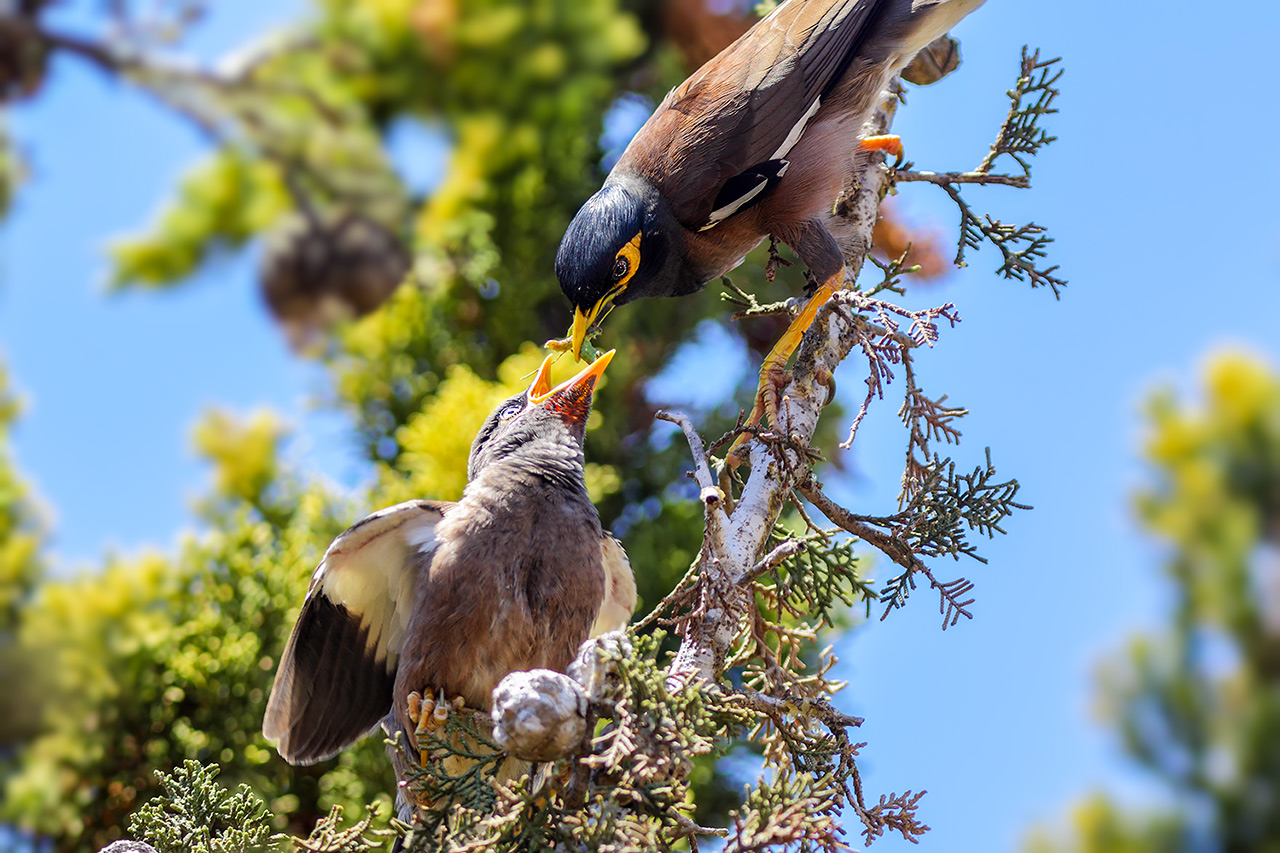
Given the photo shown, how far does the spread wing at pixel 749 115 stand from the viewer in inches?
93.0

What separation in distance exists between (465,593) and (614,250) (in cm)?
79

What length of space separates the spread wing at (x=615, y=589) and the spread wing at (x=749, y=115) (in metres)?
0.79

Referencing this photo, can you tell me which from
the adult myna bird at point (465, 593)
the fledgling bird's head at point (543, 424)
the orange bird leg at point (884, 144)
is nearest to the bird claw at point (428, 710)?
the adult myna bird at point (465, 593)

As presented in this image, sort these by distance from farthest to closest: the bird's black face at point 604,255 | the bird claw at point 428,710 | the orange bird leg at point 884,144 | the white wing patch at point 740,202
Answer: the orange bird leg at point 884,144 < the white wing patch at point 740,202 < the bird's black face at point 604,255 < the bird claw at point 428,710

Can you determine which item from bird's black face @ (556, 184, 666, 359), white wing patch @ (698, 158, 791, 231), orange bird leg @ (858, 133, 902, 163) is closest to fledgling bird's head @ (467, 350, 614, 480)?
bird's black face @ (556, 184, 666, 359)

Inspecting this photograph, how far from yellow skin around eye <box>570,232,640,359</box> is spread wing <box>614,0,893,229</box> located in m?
0.17

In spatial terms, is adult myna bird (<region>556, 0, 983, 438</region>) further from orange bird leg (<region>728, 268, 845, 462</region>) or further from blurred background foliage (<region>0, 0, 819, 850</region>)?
blurred background foliage (<region>0, 0, 819, 850</region>)

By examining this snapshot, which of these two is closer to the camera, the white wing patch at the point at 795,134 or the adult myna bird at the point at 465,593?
the adult myna bird at the point at 465,593

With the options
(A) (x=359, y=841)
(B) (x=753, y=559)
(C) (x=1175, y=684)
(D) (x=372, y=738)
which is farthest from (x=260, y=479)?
(C) (x=1175, y=684)

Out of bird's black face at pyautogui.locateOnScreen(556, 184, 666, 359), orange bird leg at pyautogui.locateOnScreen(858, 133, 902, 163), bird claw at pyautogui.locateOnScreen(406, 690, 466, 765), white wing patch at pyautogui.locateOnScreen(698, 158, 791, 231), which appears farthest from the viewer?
orange bird leg at pyautogui.locateOnScreen(858, 133, 902, 163)

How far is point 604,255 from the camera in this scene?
2.23 m

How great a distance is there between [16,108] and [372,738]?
224cm

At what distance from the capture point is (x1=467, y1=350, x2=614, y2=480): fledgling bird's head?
239 cm

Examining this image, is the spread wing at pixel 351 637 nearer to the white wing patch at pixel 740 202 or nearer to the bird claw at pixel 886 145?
the white wing patch at pixel 740 202
